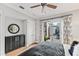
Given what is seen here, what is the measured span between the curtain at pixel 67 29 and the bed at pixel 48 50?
0.12 metres

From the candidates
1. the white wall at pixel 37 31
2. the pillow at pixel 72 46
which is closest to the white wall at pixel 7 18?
the white wall at pixel 37 31

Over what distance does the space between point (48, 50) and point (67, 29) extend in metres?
0.41

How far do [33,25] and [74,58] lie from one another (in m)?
0.77


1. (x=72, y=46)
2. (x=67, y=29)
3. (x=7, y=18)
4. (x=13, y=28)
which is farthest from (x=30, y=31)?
(x=72, y=46)

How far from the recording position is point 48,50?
1.45 m

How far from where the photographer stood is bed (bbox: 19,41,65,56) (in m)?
1.44

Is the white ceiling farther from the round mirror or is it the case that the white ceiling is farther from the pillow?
the pillow

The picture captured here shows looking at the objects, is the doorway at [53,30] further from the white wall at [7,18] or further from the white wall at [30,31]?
the white wall at [7,18]

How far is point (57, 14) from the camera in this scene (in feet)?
4.86

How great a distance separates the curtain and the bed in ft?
0.40

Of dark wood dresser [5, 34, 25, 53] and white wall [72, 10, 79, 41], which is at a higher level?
white wall [72, 10, 79, 41]

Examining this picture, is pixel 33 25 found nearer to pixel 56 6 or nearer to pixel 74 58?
pixel 56 6

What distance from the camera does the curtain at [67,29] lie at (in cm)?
145

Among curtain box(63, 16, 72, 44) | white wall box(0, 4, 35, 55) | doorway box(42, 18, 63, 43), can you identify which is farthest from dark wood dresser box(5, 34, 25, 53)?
curtain box(63, 16, 72, 44)
